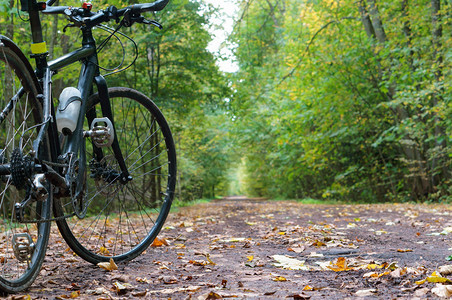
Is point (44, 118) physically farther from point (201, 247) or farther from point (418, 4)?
point (418, 4)

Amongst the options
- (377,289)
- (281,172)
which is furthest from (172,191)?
(281,172)

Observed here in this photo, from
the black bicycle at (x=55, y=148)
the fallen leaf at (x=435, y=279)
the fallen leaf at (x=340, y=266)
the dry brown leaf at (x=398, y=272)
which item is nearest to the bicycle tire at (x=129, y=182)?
the black bicycle at (x=55, y=148)

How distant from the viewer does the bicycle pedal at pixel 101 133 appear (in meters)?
2.55

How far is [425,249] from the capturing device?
3152mm

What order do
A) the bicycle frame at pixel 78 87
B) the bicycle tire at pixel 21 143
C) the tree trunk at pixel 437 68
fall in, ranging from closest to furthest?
the bicycle tire at pixel 21 143
the bicycle frame at pixel 78 87
the tree trunk at pixel 437 68

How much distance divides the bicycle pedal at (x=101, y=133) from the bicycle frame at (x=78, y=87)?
0.23ft

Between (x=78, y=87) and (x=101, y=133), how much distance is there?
0.96 ft

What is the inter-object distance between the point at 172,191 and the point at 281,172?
1917cm

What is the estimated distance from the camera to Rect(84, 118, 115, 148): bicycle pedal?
2551 millimetres

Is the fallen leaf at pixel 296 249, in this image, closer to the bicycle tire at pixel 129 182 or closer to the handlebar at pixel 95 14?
the bicycle tire at pixel 129 182

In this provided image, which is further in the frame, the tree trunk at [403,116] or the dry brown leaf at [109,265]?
the tree trunk at [403,116]

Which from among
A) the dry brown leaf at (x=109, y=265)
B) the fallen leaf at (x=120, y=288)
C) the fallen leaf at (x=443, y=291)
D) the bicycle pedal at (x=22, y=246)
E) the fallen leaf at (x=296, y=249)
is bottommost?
the fallen leaf at (x=443, y=291)

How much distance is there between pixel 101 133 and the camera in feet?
8.41

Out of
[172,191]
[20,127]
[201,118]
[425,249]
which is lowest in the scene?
[425,249]
